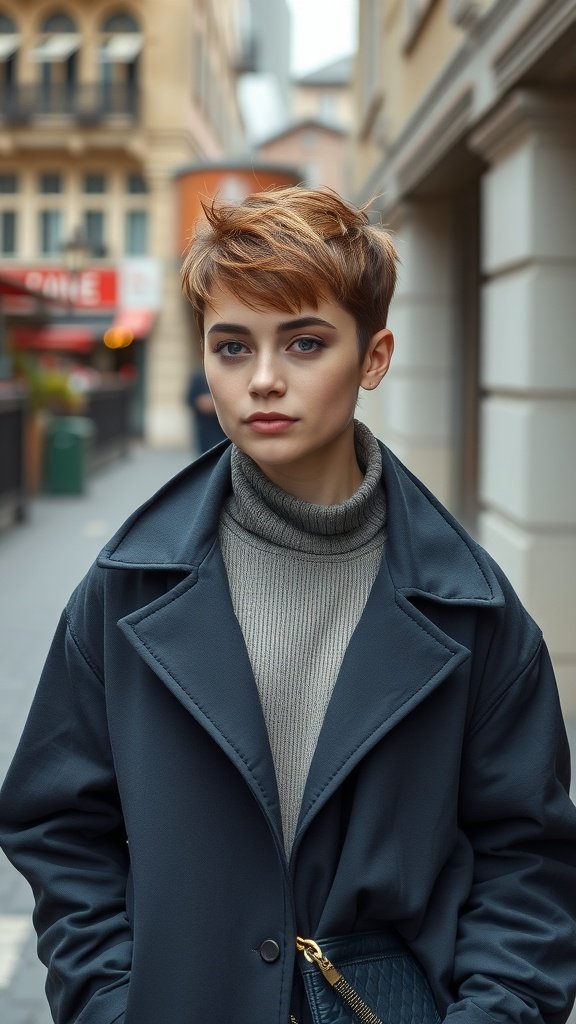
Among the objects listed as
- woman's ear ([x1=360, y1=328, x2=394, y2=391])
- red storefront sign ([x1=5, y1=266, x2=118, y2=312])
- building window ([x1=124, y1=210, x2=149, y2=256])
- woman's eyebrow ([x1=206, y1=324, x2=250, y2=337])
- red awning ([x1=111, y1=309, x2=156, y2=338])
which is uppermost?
building window ([x1=124, y1=210, x2=149, y2=256])

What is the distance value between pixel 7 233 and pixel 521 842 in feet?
104

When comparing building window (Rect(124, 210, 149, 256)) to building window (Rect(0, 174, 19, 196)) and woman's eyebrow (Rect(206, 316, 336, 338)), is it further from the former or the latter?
woman's eyebrow (Rect(206, 316, 336, 338))

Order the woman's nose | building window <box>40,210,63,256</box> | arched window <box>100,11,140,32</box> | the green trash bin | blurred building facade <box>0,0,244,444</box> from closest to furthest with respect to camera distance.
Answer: the woman's nose → the green trash bin → blurred building facade <box>0,0,244,444</box> → arched window <box>100,11,140,32</box> → building window <box>40,210,63,256</box>

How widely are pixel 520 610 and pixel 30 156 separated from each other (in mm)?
31502

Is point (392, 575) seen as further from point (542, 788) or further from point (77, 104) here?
point (77, 104)

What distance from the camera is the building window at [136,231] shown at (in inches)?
1227

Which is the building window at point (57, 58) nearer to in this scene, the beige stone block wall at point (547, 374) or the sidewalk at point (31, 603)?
the sidewalk at point (31, 603)

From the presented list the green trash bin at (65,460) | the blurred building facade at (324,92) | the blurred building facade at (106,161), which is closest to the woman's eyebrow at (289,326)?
the green trash bin at (65,460)

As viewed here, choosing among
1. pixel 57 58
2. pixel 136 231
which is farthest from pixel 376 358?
pixel 57 58

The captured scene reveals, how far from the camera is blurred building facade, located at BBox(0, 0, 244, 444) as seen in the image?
100 ft

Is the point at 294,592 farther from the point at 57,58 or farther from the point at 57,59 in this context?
the point at 57,59

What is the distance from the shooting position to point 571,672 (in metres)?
6.22

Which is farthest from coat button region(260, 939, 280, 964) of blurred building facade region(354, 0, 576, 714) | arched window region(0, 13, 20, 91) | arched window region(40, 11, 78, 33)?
arched window region(40, 11, 78, 33)

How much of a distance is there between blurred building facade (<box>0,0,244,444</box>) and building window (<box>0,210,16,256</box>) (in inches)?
1.0
